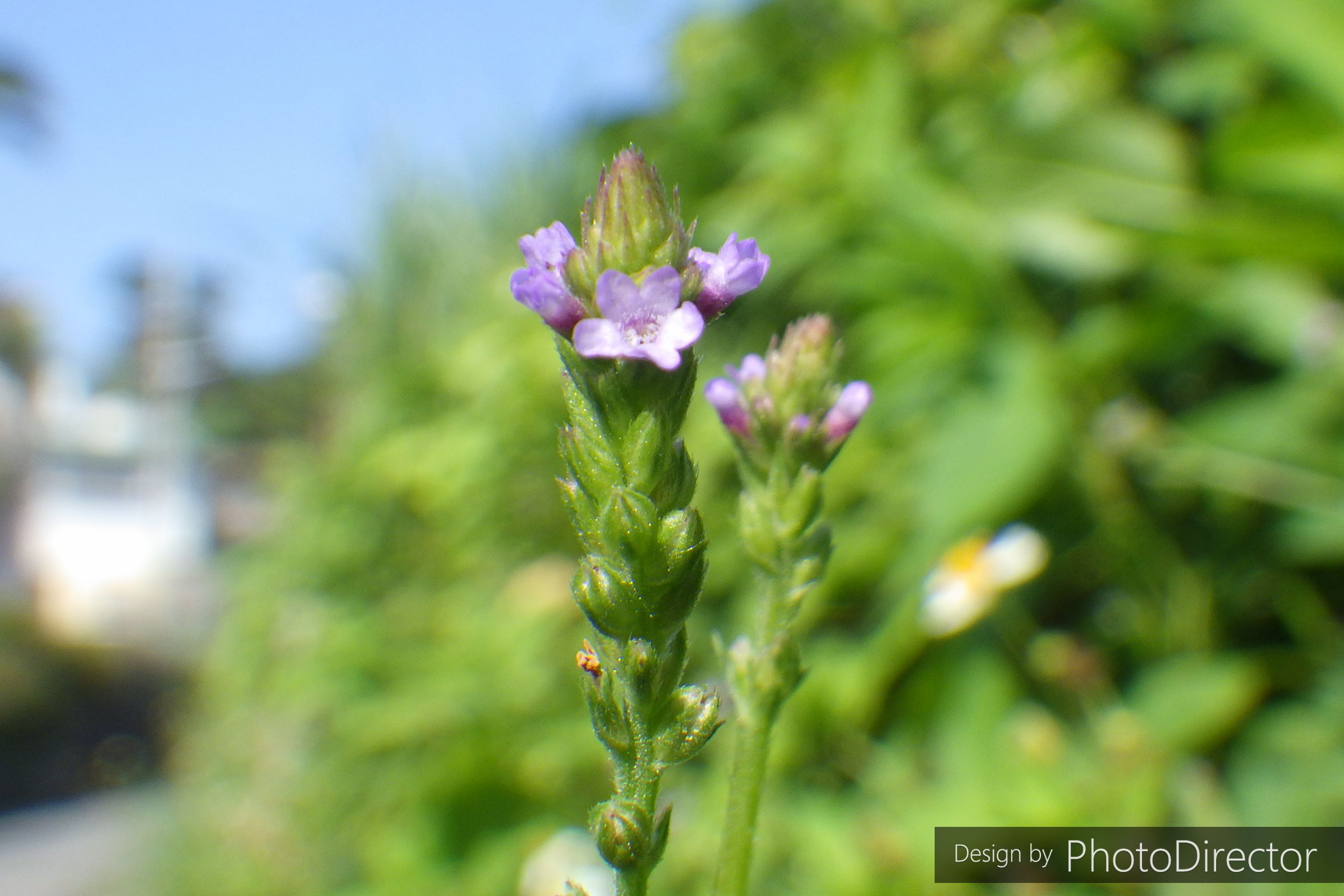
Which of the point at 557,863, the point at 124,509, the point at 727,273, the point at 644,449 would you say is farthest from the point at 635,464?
the point at 124,509

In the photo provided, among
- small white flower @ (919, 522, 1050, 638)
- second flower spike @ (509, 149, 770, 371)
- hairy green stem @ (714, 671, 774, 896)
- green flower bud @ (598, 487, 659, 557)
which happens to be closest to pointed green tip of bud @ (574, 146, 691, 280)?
second flower spike @ (509, 149, 770, 371)

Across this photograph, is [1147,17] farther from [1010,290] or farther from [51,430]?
[51,430]

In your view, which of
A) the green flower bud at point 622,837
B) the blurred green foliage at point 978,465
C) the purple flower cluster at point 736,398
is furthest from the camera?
the blurred green foliage at point 978,465

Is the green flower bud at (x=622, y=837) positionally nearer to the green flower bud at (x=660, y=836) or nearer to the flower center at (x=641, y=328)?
the green flower bud at (x=660, y=836)

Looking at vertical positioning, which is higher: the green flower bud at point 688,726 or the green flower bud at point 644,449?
the green flower bud at point 644,449

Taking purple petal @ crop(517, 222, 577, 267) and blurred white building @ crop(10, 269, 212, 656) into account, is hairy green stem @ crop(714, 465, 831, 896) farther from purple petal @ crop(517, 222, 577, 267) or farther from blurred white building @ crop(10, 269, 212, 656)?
blurred white building @ crop(10, 269, 212, 656)

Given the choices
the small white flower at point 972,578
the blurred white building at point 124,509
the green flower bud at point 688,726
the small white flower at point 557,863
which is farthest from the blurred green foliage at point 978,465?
the blurred white building at point 124,509

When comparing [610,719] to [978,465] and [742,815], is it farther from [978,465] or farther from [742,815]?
[978,465]
